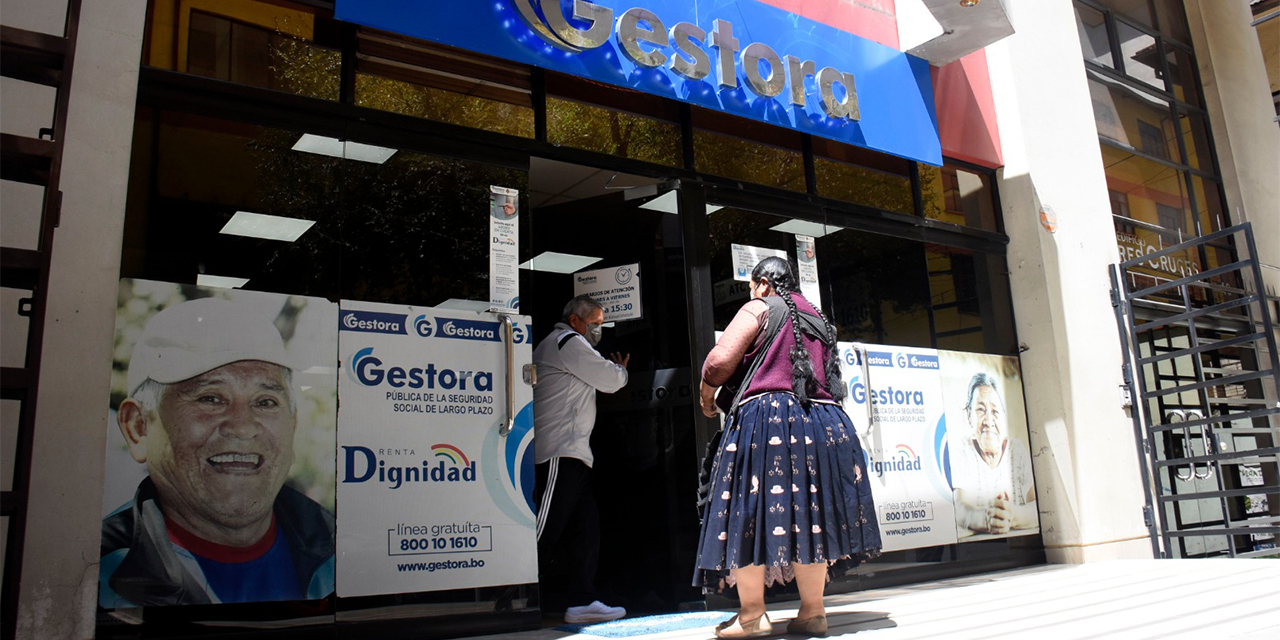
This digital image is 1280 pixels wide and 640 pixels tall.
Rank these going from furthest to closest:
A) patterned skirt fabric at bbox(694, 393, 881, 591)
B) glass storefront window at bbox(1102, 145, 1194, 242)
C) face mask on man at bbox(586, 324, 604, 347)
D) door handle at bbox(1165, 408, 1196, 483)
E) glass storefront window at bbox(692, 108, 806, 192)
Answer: glass storefront window at bbox(1102, 145, 1194, 242), door handle at bbox(1165, 408, 1196, 483), glass storefront window at bbox(692, 108, 806, 192), face mask on man at bbox(586, 324, 604, 347), patterned skirt fabric at bbox(694, 393, 881, 591)

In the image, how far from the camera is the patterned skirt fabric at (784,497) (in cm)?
362

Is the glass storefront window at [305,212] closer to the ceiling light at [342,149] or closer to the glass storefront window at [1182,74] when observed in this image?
the ceiling light at [342,149]

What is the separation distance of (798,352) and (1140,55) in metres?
8.31

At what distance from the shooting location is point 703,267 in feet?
18.9

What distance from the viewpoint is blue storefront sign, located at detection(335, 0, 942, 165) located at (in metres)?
4.75

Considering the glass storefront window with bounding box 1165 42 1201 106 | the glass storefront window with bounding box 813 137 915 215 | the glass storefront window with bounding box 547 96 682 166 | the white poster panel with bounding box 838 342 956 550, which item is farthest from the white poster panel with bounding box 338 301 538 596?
the glass storefront window with bounding box 1165 42 1201 106

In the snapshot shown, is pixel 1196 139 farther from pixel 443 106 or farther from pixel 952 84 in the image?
pixel 443 106

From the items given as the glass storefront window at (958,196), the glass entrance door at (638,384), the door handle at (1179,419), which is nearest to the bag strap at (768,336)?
the glass entrance door at (638,384)

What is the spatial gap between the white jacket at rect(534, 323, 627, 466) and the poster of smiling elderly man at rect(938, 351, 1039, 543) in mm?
2883

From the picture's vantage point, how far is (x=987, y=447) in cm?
695

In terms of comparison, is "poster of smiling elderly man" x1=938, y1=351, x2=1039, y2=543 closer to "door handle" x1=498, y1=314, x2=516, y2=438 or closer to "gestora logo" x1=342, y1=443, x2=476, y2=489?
"door handle" x1=498, y1=314, x2=516, y2=438

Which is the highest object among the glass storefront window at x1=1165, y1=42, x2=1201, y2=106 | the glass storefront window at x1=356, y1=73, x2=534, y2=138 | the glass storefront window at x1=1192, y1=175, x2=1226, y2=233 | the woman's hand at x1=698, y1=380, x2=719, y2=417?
the glass storefront window at x1=1165, y1=42, x2=1201, y2=106

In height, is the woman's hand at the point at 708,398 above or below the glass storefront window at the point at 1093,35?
below

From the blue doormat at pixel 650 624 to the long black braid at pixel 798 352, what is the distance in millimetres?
1405
